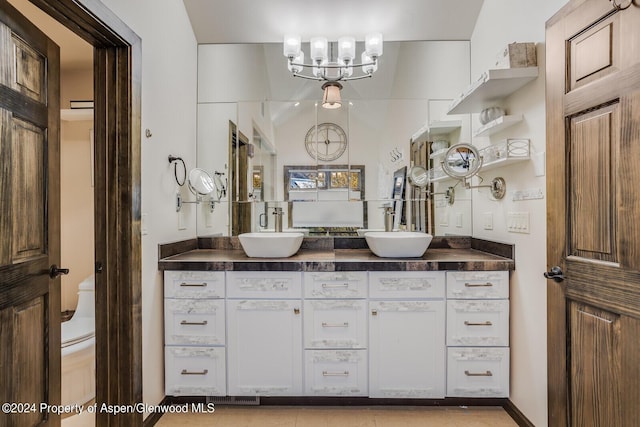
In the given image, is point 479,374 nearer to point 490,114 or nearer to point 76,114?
point 490,114

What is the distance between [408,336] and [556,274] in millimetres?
854

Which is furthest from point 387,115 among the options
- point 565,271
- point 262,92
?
point 565,271

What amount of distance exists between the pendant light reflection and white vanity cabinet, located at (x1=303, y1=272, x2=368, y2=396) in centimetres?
130

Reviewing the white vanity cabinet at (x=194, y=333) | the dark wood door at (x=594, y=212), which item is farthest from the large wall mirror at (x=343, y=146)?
the dark wood door at (x=594, y=212)

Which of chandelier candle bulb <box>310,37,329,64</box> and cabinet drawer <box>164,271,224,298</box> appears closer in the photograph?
cabinet drawer <box>164,271,224,298</box>

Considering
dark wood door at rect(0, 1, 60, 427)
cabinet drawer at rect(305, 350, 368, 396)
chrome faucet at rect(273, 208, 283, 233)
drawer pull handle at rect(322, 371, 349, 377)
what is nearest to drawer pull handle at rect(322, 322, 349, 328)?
cabinet drawer at rect(305, 350, 368, 396)

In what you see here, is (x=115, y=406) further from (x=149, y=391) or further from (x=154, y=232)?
(x=154, y=232)

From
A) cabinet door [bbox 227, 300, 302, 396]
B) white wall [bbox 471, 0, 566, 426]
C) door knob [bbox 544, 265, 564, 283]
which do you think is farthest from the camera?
cabinet door [bbox 227, 300, 302, 396]

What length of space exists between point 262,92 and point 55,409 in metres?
2.24

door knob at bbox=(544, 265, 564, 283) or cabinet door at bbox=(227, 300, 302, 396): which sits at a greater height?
door knob at bbox=(544, 265, 564, 283)

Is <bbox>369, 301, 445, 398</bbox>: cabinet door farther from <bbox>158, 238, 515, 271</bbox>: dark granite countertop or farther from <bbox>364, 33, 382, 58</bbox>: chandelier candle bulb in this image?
<bbox>364, 33, 382, 58</bbox>: chandelier candle bulb

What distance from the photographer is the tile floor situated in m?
1.91

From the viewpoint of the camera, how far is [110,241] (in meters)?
1.70

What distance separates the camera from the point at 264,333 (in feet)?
6.60
